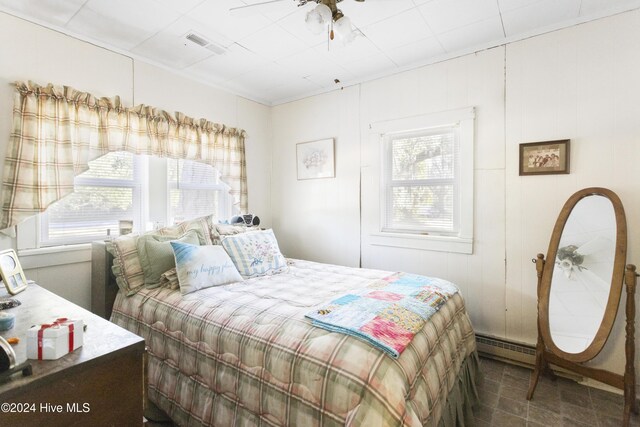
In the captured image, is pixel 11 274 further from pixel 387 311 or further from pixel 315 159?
pixel 315 159

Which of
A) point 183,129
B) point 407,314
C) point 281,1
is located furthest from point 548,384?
point 183,129

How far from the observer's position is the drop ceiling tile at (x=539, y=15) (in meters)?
2.08

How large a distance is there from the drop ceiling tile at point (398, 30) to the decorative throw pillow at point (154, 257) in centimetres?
222

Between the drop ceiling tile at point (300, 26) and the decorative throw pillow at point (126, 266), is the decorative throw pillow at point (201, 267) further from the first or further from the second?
the drop ceiling tile at point (300, 26)

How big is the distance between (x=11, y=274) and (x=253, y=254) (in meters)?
1.42

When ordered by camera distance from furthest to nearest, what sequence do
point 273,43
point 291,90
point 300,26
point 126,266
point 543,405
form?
point 291,90 < point 273,43 < point 300,26 < point 126,266 < point 543,405

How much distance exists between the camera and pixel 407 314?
5.27 ft

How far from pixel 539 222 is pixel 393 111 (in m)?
1.62

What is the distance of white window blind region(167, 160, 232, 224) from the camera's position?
10.0 feet

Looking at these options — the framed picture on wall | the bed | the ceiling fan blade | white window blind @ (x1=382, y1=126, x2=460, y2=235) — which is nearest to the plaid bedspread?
the bed

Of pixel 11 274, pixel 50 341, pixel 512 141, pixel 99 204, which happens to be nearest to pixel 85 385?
pixel 50 341

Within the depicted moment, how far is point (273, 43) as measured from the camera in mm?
2570

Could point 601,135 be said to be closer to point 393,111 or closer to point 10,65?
point 393,111

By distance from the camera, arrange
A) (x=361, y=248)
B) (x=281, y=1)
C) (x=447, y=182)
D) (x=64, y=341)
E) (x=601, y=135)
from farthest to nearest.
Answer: (x=361, y=248), (x=447, y=182), (x=601, y=135), (x=281, y=1), (x=64, y=341)
